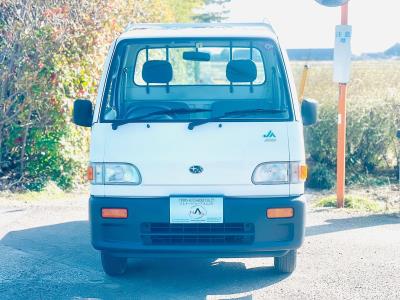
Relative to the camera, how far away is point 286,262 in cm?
613

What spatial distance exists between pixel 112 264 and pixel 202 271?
870 millimetres

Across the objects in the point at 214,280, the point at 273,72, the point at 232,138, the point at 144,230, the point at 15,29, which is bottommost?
the point at 214,280

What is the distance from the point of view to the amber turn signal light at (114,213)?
549 centimetres

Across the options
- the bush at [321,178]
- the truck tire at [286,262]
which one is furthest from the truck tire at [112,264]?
the bush at [321,178]

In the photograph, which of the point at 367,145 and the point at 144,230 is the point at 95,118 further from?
the point at 367,145

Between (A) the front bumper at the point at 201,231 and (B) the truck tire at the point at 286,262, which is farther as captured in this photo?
(B) the truck tire at the point at 286,262

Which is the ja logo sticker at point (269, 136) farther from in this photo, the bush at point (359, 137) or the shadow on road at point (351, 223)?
the bush at point (359, 137)

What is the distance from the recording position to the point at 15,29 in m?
9.89

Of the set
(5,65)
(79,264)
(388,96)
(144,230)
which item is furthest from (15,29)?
(388,96)

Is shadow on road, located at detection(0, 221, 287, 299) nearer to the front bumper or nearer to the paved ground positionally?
the paved ground

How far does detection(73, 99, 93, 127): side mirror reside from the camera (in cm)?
607

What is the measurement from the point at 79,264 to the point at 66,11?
4820mm

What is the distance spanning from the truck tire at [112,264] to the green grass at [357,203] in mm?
4270

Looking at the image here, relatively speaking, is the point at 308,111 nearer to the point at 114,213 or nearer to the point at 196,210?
the point at 196,210
